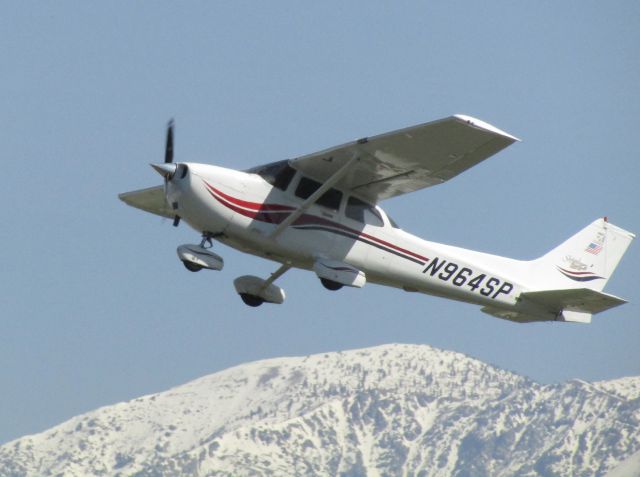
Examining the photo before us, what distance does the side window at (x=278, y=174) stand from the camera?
22.5m

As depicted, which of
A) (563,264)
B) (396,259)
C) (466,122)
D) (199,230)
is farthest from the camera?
(563,264)

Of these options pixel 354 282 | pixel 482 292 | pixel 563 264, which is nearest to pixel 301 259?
pixel 354 282

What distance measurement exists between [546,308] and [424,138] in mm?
5391

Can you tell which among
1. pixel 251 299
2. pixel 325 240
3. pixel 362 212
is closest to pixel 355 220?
pixel 362 212

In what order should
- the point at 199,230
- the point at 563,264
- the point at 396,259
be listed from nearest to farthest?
the point at 199,230 → the point at 396,259 → the point at 563,264

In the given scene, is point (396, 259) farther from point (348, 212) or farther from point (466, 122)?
point (466, 122)

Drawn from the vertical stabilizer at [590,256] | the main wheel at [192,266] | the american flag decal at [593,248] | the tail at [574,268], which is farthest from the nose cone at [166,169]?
the american flag decal at [593,248]

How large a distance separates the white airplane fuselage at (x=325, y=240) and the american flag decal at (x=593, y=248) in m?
2.39

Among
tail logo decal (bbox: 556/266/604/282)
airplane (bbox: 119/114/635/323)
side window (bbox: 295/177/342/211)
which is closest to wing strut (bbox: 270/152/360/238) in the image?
airplane (bbox: 119/114/635/323)

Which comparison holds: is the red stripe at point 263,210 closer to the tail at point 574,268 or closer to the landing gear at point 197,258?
the landing gear at point 197,258

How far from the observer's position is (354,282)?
22625mm

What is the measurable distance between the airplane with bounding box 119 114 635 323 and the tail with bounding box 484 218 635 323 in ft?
0.14

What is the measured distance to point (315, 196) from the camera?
73.4 ft

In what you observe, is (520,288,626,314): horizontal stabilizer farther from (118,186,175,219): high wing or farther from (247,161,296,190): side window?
(118,186,175,219): high wing
